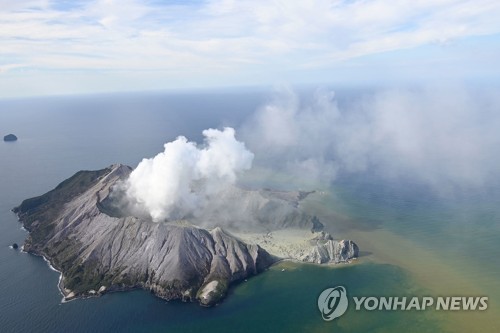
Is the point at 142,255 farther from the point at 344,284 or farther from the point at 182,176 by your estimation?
the point at 344,284

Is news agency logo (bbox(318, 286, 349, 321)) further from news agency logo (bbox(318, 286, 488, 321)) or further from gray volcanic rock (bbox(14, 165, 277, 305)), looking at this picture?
gray volcanic rock (bbox(14, 165, 277, 305))

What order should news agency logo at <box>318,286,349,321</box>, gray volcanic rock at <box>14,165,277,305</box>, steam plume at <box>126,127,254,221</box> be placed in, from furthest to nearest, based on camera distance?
steam plume at <box>126,127,254,221</box> < gray volcanic rock at <box>14,165,277,305</box> < news agency logo at <box>318,286,349,321</box>

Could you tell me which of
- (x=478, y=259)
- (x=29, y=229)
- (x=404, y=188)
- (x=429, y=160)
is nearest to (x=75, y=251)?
(x=29, y=229)

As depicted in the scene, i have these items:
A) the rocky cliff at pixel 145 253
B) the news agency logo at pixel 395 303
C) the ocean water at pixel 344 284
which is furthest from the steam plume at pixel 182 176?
the news agency logo at pixel 395 303

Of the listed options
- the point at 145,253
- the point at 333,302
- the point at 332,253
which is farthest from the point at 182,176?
the point at 333,302

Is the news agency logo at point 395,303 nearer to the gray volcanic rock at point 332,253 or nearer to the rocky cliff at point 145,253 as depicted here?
the gray volcanic rock at point 332,253

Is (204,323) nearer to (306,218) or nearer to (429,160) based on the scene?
(306,218)

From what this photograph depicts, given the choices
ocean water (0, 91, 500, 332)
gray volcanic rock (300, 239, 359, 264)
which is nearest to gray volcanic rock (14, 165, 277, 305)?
ocean water (0, 91, 500, 332)
